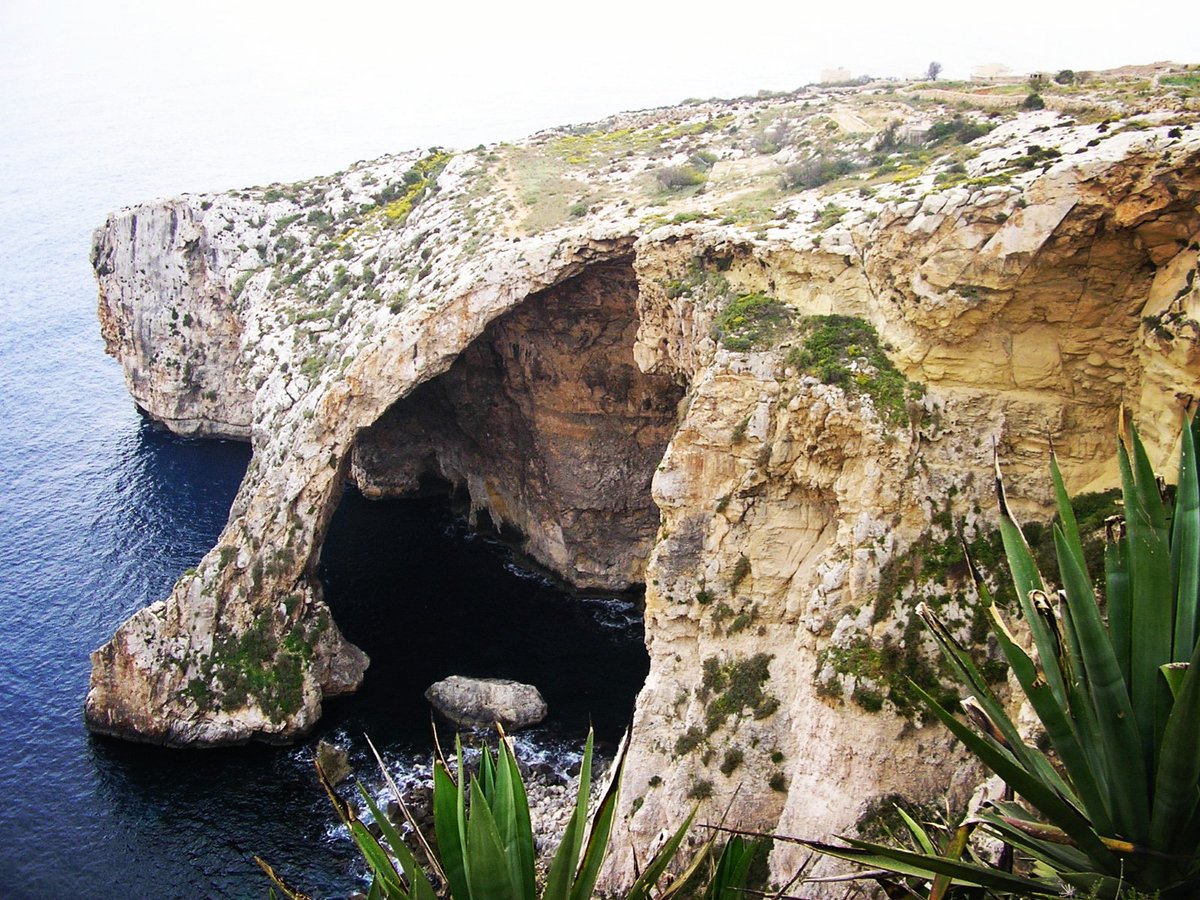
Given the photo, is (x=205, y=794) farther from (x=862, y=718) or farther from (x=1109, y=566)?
(x=1109, y=566)

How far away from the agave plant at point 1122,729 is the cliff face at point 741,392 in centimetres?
1064

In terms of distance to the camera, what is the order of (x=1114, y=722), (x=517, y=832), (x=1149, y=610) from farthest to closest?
(x=517, y=832) → (x=1149, y=610) → (x=1114, y=722)

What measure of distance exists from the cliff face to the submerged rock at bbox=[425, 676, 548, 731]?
14.7 ft

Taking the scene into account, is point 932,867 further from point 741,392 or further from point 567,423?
point 567,423

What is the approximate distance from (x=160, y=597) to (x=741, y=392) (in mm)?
32507

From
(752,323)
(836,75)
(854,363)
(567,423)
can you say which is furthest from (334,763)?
(836,75)

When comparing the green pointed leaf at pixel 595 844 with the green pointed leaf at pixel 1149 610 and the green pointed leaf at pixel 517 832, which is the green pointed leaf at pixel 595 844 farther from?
the green pointed leaf at pixel 1149 610

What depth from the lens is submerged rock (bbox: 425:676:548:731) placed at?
36.9m

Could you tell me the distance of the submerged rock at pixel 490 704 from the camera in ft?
121

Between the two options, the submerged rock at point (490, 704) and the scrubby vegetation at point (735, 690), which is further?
the submerged rock at point (490, 704)

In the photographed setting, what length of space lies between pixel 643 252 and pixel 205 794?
81.4ft

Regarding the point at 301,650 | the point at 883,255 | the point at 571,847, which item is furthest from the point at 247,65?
the point at 571,847

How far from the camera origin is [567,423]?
145ft

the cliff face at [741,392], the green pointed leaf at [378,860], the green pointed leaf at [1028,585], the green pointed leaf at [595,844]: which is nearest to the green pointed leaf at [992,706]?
the green pointed leaf at [1028,585]
